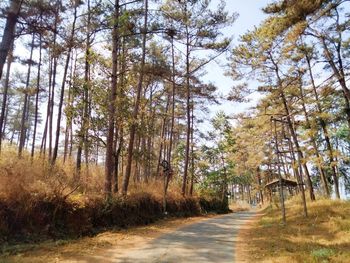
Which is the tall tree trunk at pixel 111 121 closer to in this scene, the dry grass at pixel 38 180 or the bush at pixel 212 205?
the dry grass at pixel 38 180

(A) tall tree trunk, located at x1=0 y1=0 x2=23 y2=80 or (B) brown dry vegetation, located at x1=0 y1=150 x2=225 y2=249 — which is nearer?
(A) tall tree trunk, located at x1=0 y1=0 x2=23 y2=80

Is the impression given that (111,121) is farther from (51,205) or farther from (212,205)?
(212,205)

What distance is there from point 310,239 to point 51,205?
8.44 metres

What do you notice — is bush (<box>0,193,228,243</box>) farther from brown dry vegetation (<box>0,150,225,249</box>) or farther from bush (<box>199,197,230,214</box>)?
bush (<box>199,197,230,214</box>)

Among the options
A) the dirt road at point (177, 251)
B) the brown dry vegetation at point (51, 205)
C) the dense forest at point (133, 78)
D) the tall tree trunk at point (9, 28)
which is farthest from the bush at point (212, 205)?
the tall tree trunk at point (9, 28)

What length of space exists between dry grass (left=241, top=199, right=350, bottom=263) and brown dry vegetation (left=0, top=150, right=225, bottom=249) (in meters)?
4.82

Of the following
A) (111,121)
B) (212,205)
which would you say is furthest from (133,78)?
(212,205)

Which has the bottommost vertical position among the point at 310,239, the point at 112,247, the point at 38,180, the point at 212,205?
the point at 310,239

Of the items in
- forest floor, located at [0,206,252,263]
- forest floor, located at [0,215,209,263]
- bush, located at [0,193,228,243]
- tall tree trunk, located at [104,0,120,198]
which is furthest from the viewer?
tall tree trunk, located at [104,0,120,198]

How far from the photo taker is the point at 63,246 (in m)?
7.90

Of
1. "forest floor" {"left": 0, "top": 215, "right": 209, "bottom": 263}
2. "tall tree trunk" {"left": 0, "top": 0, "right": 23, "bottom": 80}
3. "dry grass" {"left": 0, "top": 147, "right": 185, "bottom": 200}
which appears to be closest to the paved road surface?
"forest floor" {"left": 0, "top": 215, "right": 209, "bottom": 263}

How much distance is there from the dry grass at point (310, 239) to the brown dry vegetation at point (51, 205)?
15.8 ft

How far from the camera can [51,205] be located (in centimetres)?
887

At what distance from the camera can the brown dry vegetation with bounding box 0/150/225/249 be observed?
7.86m
